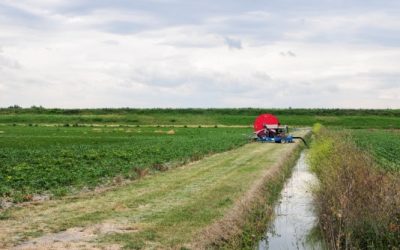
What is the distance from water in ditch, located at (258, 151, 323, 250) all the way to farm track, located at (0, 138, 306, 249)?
4.86 feet

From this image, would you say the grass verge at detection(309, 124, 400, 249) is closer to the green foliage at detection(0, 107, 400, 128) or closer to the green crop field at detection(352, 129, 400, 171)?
the green crop field at detection(352, 129, 400, 171)

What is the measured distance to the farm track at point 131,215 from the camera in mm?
11922

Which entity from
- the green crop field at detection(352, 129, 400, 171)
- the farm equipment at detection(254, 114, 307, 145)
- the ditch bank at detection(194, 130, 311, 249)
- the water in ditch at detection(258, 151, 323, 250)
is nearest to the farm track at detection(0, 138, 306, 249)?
the ditch bank at detection(194, 130, 311, 249)

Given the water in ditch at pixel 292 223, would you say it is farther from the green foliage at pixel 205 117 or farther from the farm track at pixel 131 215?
the green foliage at pixel 205 117

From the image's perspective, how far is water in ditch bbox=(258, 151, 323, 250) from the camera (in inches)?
529

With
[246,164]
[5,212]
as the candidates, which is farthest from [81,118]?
[5,212]

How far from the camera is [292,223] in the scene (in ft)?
51.5

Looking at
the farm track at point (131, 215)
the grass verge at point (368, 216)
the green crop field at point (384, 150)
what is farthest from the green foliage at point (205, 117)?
the grass verge at point (368, 216)

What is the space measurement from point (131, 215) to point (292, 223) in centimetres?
481

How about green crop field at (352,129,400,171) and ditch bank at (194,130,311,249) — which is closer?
ditch bank at (194,130,311,249)

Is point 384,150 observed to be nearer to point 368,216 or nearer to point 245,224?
point 245,224

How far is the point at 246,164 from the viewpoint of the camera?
29.5 metres

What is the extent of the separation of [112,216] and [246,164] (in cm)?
1573

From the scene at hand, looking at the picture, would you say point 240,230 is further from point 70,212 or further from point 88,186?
point 88,186
